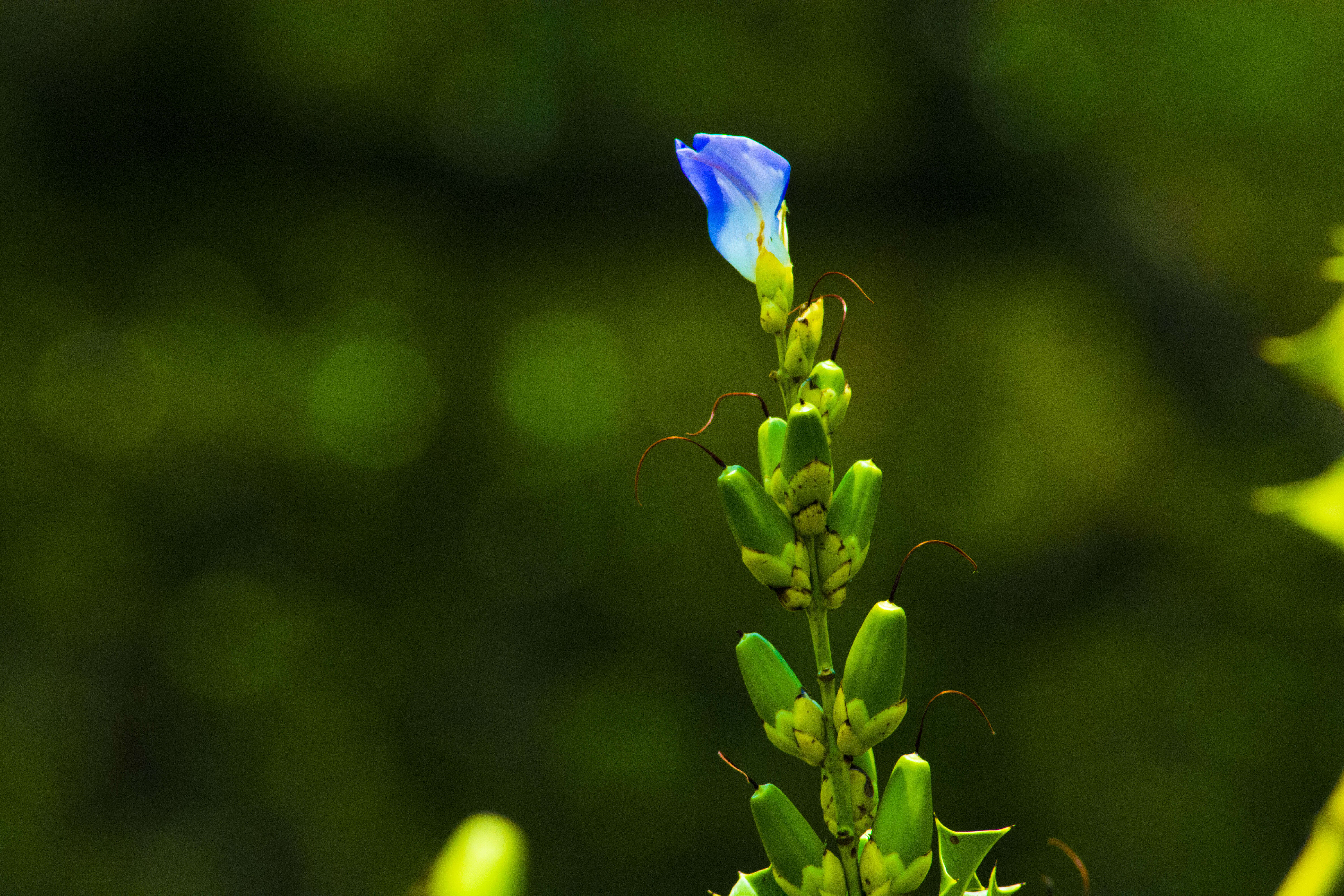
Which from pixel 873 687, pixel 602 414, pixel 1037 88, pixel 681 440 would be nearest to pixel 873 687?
pixel 873 687

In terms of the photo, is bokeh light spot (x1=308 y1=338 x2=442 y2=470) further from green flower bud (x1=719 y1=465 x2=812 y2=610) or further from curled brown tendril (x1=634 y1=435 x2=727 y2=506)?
green flower bud (x1=719 y1=465 x2=812 y2=610)

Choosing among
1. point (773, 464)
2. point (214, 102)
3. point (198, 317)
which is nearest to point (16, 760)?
point (198, 317)

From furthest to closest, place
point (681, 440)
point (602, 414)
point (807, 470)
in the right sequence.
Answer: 1. point (602, 414)
2. point (681, 440)
3. point (807, 470)

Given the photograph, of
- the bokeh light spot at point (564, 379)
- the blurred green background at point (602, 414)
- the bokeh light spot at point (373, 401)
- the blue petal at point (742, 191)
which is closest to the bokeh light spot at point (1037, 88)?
the blurred green background at point (602, 414)

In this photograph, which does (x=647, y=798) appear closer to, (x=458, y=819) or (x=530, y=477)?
(x=458, y=819)

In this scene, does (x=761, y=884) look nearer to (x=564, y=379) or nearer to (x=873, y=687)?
(x=873, y=687)

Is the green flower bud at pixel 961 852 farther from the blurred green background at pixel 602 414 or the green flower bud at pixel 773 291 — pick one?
the blurred green background at pixel 602 414

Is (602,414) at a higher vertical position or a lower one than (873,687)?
lower
